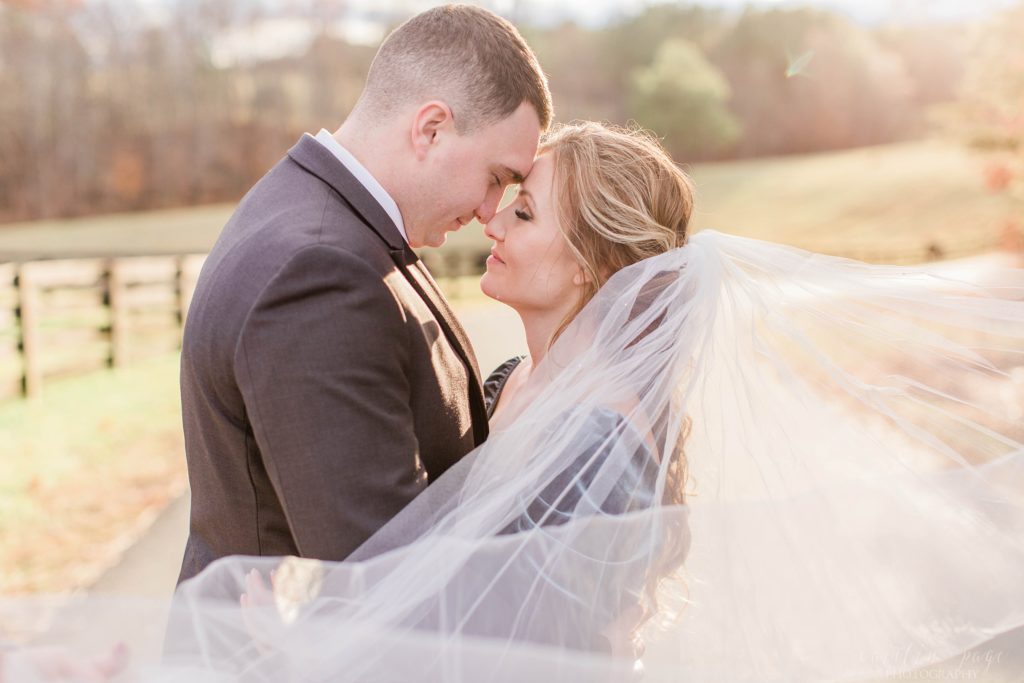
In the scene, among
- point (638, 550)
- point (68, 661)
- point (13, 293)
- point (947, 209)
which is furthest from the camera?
point (947, 209)

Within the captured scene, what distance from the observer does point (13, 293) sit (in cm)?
1027

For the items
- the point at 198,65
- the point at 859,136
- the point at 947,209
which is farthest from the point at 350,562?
the point at 859,136

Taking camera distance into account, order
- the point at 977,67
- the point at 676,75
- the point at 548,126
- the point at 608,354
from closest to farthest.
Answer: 1. the point at 608,354
2. the point at 548,126
3. the point at 977,67
4. the point at 676,75

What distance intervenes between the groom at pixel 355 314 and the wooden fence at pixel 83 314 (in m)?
Result: 8.64

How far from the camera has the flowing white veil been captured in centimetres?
209

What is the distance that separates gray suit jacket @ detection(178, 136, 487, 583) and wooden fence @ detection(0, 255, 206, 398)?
8731mm

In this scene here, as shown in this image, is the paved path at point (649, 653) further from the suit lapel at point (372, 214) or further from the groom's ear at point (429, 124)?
the groom's ear at point (429, 124)

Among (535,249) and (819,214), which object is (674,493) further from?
(819,214)

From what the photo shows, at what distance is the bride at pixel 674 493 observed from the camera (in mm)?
2096

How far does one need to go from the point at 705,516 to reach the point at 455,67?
142cm

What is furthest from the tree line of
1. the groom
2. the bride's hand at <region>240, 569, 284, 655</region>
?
the bride's hand at <region>240, 569, 284, 655</region>

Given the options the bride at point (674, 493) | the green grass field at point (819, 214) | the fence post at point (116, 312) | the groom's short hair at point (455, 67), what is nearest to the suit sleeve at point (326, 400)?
the bride at point (674, 493)

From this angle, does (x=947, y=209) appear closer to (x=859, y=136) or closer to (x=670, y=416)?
(x=859, y=136)

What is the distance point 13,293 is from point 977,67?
20.6 meters
